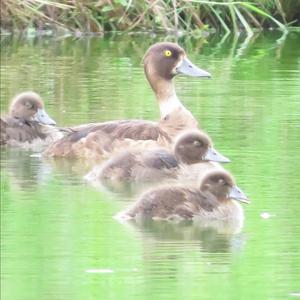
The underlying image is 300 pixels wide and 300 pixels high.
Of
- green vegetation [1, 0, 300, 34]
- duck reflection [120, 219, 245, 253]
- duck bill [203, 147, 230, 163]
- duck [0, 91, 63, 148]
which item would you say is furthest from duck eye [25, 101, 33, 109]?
green vegetation [1, 0, 300, 34]

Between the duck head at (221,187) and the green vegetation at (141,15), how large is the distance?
1015 centimetres

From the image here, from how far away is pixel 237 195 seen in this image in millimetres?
8562

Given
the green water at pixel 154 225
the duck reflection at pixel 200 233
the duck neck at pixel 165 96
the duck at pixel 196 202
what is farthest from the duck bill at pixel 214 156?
the duck neck at pixel 165 96

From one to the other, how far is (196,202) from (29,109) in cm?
311

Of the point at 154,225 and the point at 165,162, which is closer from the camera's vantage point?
the point at 154,225

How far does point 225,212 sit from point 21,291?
2085mm

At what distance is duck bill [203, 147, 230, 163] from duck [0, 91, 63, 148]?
1908 mm

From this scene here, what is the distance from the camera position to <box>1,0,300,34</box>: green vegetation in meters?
19.1

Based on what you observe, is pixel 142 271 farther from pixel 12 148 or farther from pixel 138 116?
pixel 138 116

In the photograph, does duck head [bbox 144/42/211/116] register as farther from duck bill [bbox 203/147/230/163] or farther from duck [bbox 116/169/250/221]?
duck [bbox 116/169/250/221]

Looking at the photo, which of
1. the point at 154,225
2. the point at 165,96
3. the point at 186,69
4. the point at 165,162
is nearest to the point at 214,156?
the point at 165,162

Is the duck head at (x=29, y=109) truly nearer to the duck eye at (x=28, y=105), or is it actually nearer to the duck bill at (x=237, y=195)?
the duck eye at (x=28, y=105)

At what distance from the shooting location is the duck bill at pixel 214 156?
943cm

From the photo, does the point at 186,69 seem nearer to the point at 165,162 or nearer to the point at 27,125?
the point at 27,125
